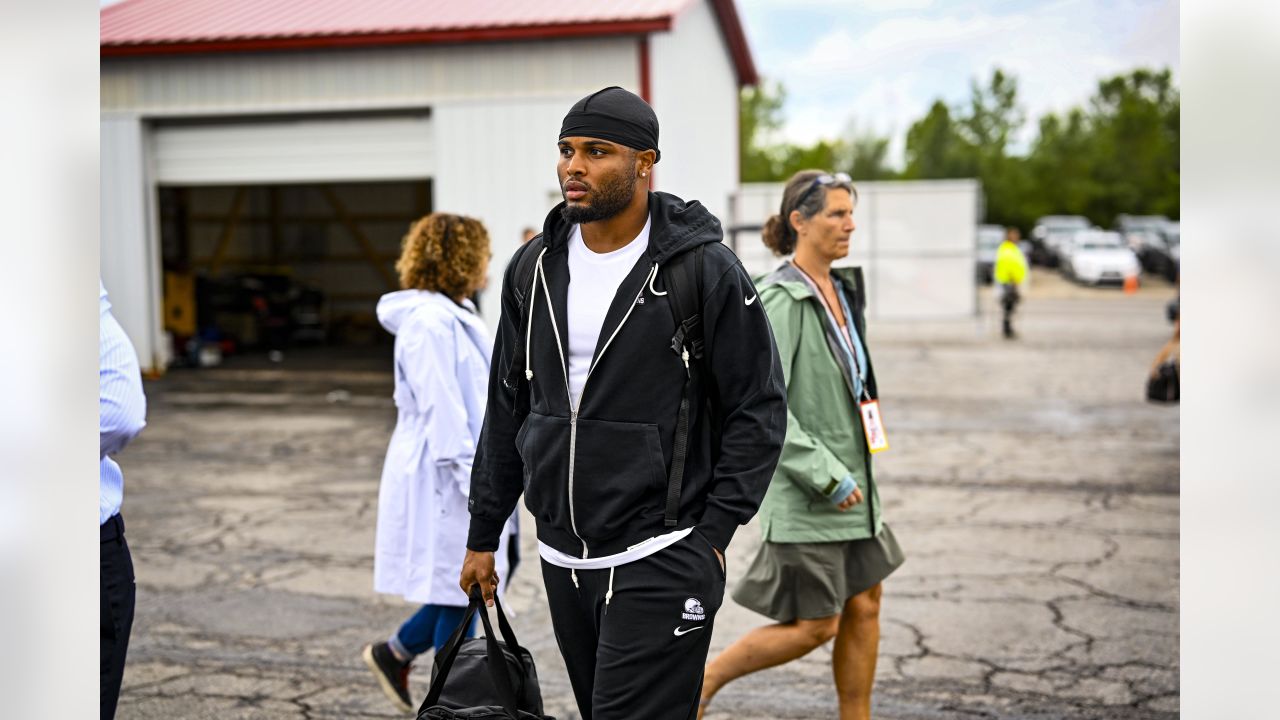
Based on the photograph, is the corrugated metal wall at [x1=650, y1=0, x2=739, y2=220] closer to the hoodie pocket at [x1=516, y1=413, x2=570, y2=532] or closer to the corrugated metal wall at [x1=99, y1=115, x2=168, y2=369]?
the corrugated metal wall at [x1=99, y1=115, x2=168, y2=369]

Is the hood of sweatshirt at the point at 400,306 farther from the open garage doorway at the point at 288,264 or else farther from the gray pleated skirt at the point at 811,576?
the open garage doorway at the point at 288,264

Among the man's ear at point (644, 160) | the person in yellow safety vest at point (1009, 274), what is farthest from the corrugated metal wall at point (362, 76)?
the man's ear at point (644, 160)

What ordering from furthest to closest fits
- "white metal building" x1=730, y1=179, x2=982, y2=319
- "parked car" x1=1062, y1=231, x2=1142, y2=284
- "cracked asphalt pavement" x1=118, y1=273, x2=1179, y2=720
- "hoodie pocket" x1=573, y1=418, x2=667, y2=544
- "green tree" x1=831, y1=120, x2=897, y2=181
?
"green tree" x1=831, y1=120, x2=897, y2=181
"parked car" x1=1062, y1=231, x2=1142, y2=284
"white metal building" x1=730, y1=179, x2=982, y2=319
"cracked asphalt pavement" x1=118, y1=273, x2=1179, y2=720
"hoodie pocket" x1=573, y1=418, x2=667, y2=544

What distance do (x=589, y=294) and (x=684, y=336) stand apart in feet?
0.84

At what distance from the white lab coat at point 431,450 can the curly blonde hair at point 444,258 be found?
0.19 ft

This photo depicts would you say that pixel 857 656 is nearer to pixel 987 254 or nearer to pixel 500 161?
pixel 500 161

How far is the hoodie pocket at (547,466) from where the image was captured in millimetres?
3051

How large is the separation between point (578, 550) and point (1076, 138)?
74.4 metres

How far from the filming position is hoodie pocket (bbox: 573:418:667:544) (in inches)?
117

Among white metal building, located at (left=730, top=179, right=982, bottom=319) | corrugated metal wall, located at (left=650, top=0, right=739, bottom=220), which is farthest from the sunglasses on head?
white metal building, located at (left=730, top=179, right=982, bottom=319)

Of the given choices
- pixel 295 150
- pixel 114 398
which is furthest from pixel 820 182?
pixel 295 150

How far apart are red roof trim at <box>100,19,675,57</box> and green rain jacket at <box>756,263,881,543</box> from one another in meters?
12.3
